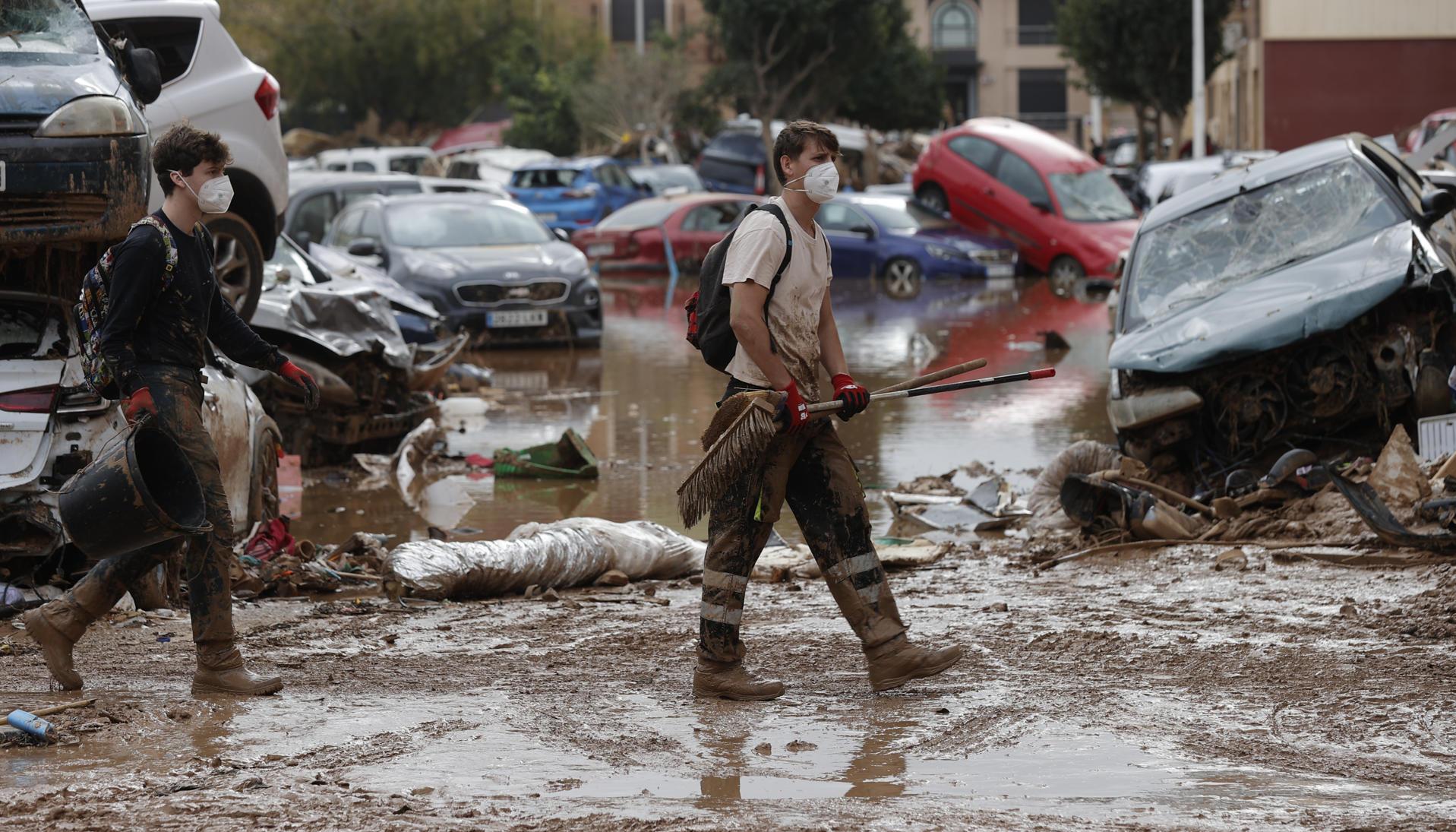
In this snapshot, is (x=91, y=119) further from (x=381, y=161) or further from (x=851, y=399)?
(x=381, y=161)

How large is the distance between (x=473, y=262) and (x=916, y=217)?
1102 cm

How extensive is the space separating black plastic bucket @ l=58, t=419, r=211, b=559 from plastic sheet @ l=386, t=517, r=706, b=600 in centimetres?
179

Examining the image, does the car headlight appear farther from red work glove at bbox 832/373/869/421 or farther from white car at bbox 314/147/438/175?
white car at bbox 314/147/438/175

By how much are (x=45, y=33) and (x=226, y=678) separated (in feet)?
12.5

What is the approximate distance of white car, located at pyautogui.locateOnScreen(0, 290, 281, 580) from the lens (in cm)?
703

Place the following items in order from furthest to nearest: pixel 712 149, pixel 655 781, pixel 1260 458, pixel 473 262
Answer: pixel 712 149
pixel 473 262
pixel 1260 458
pixel 655 781

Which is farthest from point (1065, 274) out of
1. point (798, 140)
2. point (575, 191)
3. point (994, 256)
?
point (798, 140)

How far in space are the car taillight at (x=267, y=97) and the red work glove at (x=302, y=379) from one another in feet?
17.6

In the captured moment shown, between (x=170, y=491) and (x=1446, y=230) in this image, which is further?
(x=1446, y=230)

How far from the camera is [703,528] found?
9797 mm

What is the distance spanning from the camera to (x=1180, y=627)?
6.73 meters

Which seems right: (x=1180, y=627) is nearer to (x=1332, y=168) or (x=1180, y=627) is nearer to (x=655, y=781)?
(x=655, y=781)

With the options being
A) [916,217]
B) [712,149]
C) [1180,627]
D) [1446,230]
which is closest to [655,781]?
[1180,627]

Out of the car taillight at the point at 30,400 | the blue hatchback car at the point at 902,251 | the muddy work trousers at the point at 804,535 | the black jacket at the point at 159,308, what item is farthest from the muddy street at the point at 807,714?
the blue hatchback car at the point at 902,251
